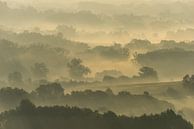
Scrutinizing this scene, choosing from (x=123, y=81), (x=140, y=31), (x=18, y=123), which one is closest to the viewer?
(x=18, y=123)

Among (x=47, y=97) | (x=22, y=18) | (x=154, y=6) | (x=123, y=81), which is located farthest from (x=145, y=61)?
(x=22, y=18)

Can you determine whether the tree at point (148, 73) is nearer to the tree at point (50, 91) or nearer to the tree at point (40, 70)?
the tree at point (50, 91)

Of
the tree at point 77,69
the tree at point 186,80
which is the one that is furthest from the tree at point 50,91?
the tree at point 186,80

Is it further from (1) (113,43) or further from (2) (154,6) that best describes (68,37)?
(2) (154,6)

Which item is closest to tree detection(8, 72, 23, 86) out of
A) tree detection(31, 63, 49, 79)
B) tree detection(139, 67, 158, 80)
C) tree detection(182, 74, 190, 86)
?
tree detection(31, 63, 49, 79)

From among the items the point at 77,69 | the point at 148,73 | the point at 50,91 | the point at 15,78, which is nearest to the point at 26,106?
the point at 50,91

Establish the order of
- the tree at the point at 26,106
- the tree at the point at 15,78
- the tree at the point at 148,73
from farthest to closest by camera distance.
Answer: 1. the tree at the point at 148,73
2. the tree at the point at 15,78
3. the tree at the point at 26,106
